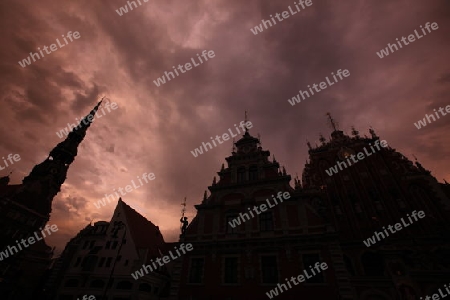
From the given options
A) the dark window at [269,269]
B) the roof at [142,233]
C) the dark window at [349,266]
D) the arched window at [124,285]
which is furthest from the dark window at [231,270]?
the roof at [142,233]

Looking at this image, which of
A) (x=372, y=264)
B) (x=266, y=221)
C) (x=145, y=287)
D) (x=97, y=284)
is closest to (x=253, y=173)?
(x=266, y=221)

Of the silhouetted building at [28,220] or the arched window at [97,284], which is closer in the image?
the arched window at [97,284]

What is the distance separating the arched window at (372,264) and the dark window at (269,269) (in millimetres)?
9455

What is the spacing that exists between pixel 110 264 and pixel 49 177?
901 inches

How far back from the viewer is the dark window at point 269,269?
1558 centimetres

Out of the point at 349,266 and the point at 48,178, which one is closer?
the point at 349,266

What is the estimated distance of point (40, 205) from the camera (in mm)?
36812

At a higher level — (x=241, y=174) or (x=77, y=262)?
(x=241, y=174)

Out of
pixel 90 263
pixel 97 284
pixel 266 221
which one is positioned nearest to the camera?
pixel 266 221

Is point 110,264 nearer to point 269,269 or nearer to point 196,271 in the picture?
point 196,271

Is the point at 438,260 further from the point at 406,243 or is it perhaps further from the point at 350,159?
the point at 350,159

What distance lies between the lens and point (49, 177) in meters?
38.7

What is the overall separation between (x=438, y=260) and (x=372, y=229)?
722 centimetres

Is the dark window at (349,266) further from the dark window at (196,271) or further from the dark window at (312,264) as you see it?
the dark window at (196,271)
